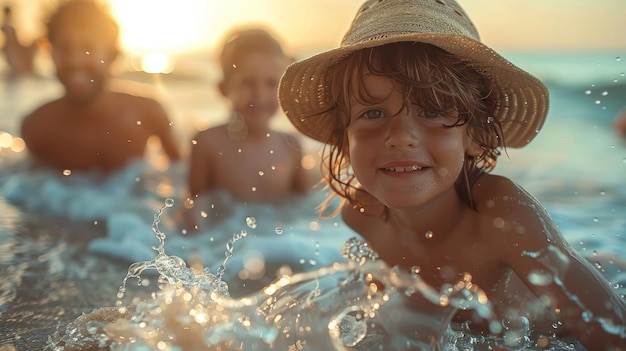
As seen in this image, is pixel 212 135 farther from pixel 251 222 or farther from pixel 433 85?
pixel 433 85

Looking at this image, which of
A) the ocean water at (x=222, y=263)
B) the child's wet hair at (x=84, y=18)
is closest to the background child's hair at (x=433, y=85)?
the ocean water at (x=222, y=263)

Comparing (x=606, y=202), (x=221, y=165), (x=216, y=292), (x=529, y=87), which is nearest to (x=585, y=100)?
(x=606, y=202)

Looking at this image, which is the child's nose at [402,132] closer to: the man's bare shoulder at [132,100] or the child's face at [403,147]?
the child's face at [403,147]

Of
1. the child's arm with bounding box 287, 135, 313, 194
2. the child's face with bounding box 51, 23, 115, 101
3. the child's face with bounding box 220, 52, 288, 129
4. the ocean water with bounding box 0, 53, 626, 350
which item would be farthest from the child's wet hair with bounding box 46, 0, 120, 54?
the child's arm with bounding box 287, 135, 313, 194

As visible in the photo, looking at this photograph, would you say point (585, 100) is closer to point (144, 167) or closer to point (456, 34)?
point (144, 167)

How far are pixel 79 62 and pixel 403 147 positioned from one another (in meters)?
3.65

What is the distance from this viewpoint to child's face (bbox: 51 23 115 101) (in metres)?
4.91

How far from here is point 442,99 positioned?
198 cm

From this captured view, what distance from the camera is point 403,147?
1939 millimetres

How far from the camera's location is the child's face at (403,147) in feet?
6.42

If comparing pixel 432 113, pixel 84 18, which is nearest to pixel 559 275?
pixel 432 113

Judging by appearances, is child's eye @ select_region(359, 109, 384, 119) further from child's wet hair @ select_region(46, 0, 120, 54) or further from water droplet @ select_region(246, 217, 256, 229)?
child's wet hair @ select_region(46, 0, 120, 54)

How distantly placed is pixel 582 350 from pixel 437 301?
44 cm

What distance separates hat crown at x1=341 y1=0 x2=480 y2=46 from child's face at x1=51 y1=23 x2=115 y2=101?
319 cm
